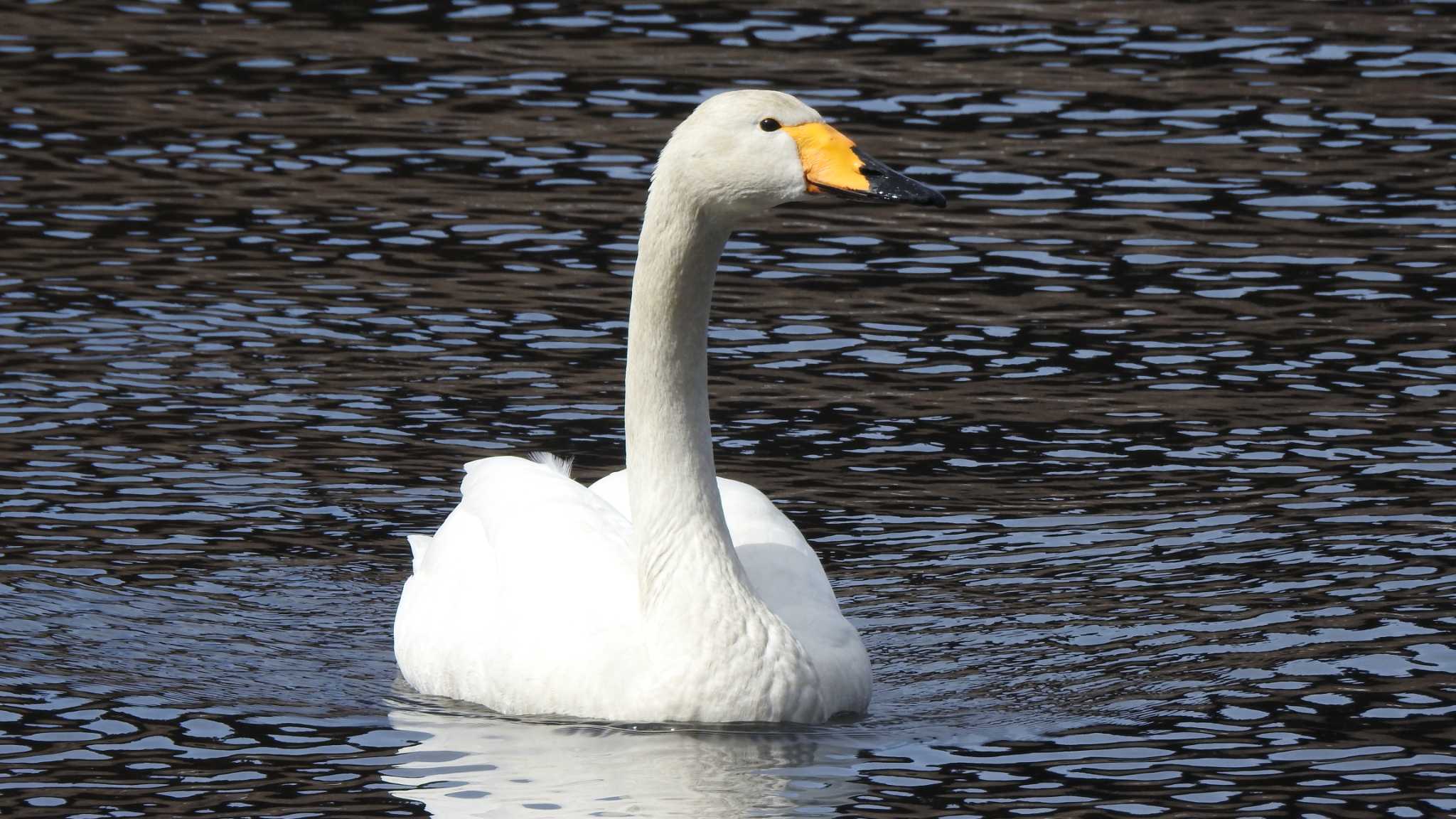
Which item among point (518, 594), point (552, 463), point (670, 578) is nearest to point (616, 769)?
point (670, 578)

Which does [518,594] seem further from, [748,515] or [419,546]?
[419,546]

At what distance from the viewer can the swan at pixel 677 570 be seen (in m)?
8.91

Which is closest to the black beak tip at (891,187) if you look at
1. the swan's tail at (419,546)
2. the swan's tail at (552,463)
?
the swan's tail at (552,463)

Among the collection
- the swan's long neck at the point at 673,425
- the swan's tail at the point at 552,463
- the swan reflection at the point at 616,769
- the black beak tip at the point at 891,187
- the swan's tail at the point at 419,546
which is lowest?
the swan reflection at the point at 616,769

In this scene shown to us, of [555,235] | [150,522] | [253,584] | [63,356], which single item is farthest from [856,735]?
[555,235]

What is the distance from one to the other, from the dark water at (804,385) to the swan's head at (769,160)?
6.44 ft

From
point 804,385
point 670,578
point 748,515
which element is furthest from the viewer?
point 804,385

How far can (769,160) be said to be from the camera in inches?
348

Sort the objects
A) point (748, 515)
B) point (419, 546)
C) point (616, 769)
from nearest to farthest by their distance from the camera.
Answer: point (616, 769)
point (748, 515)
point (419, 546)

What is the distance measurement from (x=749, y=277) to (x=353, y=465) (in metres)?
4.44

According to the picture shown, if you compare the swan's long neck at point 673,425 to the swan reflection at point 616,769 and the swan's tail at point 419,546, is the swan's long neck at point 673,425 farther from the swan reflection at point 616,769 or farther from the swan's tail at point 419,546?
the swan's tail at point 419,546

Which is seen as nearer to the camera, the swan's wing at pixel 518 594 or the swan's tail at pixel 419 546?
the swan's wing at pixel 518 594

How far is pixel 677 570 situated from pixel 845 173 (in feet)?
5.42

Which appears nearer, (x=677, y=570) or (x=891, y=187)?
(x=891, y=187)
